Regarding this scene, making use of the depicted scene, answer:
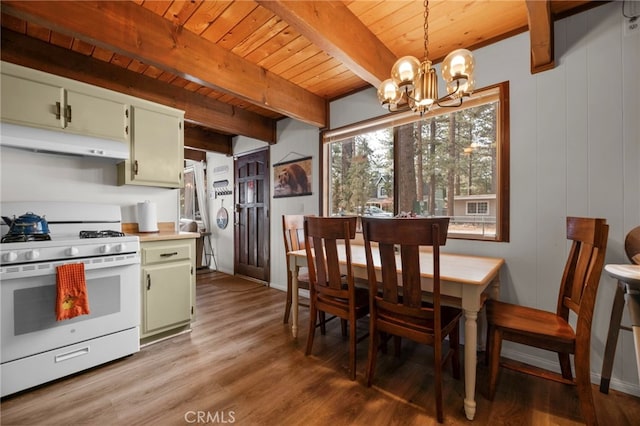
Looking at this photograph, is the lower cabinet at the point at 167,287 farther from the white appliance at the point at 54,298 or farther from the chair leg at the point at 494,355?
the chair leg at the point at 494,355

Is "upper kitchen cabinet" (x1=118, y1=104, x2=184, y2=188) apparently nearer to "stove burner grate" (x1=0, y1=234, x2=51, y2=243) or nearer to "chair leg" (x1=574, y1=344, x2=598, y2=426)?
"stove burner grate" (x1=0, y1=234, x2=51, y2=243)

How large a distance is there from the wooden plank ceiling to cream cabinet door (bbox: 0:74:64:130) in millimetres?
439

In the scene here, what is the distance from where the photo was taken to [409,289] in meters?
1.54

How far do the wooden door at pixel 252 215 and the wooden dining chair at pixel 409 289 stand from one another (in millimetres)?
2724

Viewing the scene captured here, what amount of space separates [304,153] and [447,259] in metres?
2.32

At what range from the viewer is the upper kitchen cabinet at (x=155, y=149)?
240cm

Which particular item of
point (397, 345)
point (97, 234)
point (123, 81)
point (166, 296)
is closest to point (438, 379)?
point (397, 345)

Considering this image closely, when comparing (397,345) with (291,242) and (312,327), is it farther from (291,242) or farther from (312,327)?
(291,242)

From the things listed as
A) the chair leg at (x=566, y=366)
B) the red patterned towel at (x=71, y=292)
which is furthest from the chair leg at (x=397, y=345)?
the red patterned towel at (x=71, y=292)

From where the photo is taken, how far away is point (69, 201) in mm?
2258

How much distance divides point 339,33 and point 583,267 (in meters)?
2.10

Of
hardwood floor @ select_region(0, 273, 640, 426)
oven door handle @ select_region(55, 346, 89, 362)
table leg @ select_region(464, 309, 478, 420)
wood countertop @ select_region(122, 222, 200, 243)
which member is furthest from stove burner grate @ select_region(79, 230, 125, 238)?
table leg @ select_region(464, 309, 478, 420)

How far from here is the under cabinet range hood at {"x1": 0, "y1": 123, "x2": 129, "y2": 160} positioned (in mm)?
1845

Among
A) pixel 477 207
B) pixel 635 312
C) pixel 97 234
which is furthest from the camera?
pixel 477 207
